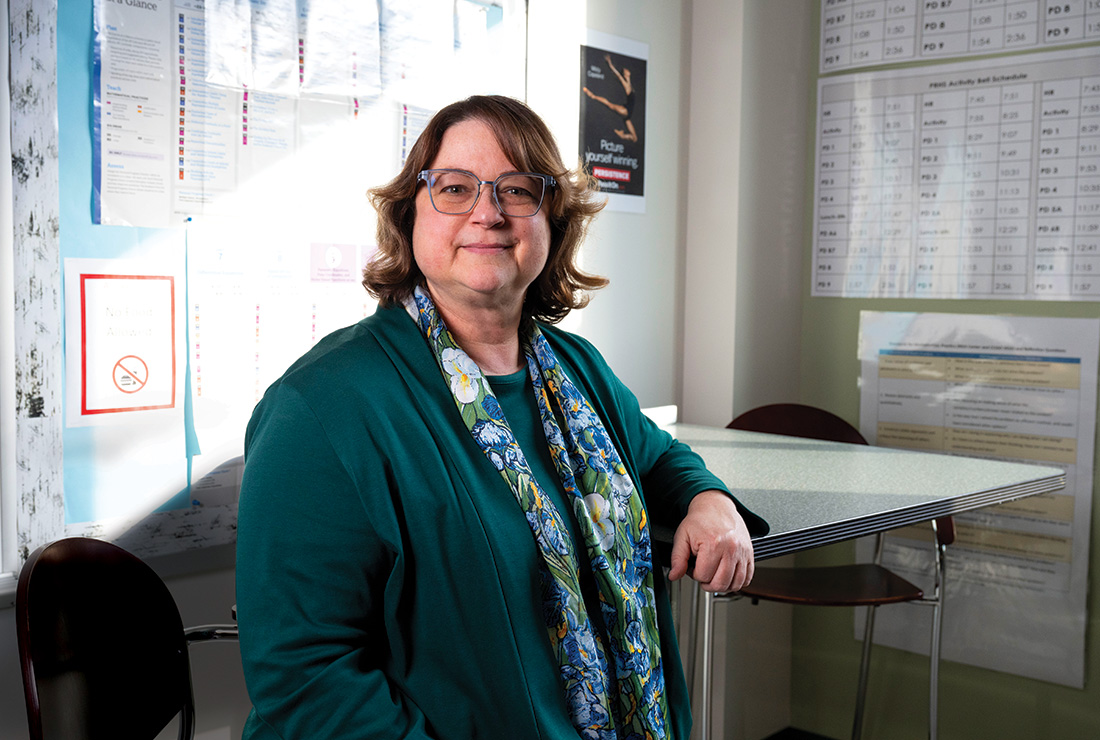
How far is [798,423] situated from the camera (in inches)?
105

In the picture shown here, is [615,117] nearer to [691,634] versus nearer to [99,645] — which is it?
[691,634]

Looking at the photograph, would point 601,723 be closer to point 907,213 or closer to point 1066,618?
point 1066,618

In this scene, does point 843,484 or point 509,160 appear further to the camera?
point 843,484

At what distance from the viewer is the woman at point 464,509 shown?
107 centimetres

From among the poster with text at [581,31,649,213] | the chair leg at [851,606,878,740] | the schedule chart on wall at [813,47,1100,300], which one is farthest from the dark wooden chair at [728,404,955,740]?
the poster with text at [581,31,649,213]

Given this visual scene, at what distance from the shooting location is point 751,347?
2869mm

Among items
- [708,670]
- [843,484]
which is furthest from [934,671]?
[843,484]

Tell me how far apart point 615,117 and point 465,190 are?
1.37m

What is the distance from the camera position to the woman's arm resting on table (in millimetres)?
1364


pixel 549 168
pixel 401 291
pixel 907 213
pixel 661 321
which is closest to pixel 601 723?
pixel 401 291

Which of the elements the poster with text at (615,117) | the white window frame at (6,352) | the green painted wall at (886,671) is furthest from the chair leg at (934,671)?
the white window frame at (6,352)

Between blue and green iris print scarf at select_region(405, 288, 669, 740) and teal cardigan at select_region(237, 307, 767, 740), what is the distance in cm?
2

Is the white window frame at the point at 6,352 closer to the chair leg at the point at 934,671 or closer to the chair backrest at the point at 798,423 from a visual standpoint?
the chair backrest at the point at 798,423

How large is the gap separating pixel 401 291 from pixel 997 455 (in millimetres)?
1956
